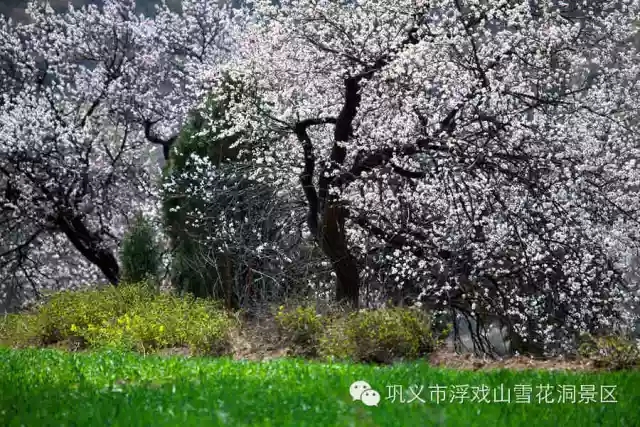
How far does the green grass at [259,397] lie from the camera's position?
472 cm

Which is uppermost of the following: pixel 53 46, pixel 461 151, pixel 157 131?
pixel 53 46

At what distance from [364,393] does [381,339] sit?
356cm

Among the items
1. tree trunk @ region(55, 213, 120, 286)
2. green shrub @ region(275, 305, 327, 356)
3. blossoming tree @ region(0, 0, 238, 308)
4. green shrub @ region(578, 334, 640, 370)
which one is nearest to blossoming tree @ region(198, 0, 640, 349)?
green shrub @ region(275, 305, 327, 356)

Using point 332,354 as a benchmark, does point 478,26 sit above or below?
above

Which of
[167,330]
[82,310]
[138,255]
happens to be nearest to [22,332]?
[82,310]

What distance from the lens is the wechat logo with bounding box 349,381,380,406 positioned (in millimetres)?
5383

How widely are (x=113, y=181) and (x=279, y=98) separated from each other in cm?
704

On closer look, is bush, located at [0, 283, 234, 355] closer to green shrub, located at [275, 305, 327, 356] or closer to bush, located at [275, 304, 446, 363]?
green shrub, located at [275, 305, 327, 356]

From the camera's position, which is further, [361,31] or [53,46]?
[53,46]

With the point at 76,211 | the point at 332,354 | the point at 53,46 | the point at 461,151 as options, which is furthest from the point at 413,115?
the point at 53,46

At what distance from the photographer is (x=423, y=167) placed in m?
11.1

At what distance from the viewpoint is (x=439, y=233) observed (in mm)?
11430

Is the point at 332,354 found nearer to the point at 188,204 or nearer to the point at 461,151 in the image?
the point at 461,151

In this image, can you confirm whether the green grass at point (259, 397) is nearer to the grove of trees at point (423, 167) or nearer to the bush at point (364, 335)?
the bush at point (364, 335)
